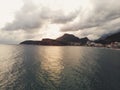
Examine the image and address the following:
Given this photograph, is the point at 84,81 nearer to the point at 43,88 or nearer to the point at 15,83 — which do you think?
the point at 43,88

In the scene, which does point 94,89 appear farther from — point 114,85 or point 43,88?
point 43,88

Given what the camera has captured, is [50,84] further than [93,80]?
No

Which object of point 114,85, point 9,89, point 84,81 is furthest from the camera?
point 84,81

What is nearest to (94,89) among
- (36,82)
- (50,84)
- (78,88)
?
(78,88)

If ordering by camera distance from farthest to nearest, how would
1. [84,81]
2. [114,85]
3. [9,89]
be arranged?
1. [84,81]
2. [114,85]
3. [9,89]

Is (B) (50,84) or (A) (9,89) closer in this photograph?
(A) (9,89)

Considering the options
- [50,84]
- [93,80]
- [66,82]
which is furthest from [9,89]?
[93,80]

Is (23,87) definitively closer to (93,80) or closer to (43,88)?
(43,88)
